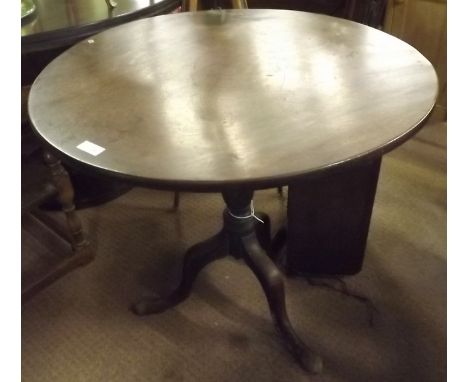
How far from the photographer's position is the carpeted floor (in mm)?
1258

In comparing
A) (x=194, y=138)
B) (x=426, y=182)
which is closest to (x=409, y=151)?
(x=426, y=182)

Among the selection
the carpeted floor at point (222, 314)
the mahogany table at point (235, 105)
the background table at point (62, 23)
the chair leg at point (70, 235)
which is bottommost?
the carpeted floor at point (222, 314)

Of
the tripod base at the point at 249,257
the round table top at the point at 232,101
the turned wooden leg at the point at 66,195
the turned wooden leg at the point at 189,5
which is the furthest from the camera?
the turned wooden leg at the point at 189,5

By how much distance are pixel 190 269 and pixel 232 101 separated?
0.62m

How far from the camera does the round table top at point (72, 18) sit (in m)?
1.22

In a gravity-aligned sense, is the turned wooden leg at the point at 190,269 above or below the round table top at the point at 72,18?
below

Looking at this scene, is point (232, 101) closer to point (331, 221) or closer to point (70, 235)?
point (331, 221)

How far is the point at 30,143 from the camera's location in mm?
1562

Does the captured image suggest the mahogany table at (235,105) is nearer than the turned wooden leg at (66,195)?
Yes

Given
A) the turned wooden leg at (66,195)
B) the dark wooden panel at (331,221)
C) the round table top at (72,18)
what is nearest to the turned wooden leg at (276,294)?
the dark wooden panel at (331,221)

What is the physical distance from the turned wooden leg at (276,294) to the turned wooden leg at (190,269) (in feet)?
0.29

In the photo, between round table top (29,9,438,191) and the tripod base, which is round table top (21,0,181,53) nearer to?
round table top (29,9,438,191)

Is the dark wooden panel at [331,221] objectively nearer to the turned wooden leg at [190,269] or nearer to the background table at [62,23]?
the turned wooden leg at [190,269]

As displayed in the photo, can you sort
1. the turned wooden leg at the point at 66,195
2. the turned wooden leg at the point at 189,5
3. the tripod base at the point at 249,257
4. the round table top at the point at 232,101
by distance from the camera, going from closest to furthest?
1. the round table top at the point at 232,101
2. the tripod base at the point at 249,257
3. the turned wooden leg at the point at 66,195
4. the turned wooden leg at the point at 189,5
